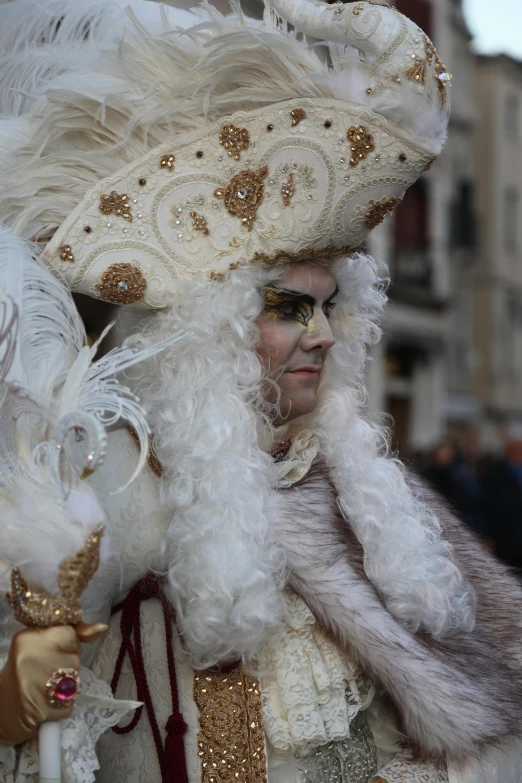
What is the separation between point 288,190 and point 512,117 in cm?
2571

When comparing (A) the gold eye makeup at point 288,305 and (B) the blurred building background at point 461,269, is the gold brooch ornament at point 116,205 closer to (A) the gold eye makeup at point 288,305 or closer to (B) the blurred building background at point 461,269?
(A) the gold eye makeup at point 288,305

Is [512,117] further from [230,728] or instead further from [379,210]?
[230,728]

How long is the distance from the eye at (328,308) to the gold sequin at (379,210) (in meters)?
0.23

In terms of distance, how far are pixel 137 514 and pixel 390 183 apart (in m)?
0.95

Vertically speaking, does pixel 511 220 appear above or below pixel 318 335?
below

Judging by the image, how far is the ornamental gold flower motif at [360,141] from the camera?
234 cm

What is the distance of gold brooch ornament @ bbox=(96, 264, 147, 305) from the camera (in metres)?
2.35

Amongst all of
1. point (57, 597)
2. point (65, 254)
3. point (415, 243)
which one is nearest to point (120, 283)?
point (65, 254)

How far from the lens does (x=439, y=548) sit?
259 centimetres

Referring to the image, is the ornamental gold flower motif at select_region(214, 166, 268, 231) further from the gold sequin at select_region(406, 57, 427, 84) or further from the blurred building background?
the blurred building background

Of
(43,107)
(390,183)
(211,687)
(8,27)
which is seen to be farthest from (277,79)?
(211,687)

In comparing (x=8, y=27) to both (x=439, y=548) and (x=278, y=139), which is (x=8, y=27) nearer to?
(x=278, y=139)

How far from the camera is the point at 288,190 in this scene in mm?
2402

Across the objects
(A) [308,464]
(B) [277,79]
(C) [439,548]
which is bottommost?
(C) [439,548]
